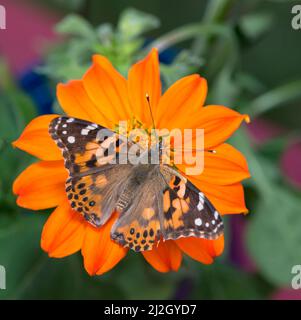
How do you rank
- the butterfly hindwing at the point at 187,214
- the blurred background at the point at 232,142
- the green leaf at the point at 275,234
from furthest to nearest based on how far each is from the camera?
the green leaf at the point at 275,234 → the blurred background at the point at 232,142 → the butterfly hindwing at the point at 187,214

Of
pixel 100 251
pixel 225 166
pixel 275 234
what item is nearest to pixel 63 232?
pixel 100 251

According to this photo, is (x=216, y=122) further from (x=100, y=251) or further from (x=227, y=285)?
(x=227, y=285)

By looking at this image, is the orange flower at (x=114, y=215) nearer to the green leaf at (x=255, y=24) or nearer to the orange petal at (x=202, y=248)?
the orange petal at (x=202, y=248)

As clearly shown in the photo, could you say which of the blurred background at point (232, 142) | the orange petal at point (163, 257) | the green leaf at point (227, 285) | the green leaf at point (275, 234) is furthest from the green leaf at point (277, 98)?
the orange petal at point (163, 257)

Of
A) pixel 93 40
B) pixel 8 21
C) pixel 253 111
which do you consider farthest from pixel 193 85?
pixel 8 21

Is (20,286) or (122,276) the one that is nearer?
(20,286)
